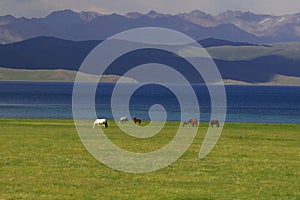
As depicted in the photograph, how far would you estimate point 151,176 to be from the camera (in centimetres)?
2695

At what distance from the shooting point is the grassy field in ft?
74.8

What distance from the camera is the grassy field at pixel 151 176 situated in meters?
22.8

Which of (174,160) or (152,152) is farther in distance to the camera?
(152,152)

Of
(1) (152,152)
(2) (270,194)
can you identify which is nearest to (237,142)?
(1) (152,152)

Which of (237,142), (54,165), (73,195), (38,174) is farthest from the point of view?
(237,142)

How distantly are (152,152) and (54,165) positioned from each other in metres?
8.19

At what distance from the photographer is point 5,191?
883 inches

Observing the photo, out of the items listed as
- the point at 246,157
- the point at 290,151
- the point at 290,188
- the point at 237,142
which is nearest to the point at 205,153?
the point at 246,157

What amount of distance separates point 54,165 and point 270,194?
392 inches

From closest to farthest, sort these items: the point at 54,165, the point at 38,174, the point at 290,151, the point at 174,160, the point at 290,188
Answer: the point at 290,188 < the point at 38,174 < the point at 54,165 < the point at 174,160 < the point at 290,151

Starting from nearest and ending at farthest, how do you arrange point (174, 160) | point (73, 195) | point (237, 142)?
point (73, 195), point (174, 160), point (237, 142)

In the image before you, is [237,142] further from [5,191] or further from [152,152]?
[5,191]

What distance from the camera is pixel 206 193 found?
75.6 feet

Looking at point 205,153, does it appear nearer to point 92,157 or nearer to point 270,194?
point 92,157
